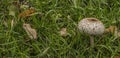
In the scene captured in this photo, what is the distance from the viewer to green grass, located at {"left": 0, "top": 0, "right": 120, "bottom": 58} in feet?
10.8

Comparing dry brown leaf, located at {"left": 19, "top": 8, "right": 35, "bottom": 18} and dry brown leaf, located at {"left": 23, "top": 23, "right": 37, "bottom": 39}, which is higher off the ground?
dry brown leaf, located at {"left": 19, "top": 8, "right": 35, "bottom": 18}

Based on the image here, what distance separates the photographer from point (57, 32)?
350 centimetres

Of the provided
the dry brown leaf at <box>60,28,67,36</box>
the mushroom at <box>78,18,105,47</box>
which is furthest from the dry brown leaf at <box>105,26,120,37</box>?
the dry brown leaf at <box>60,28,67,36</box>

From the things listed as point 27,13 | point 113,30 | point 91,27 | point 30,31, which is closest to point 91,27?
point 91,27

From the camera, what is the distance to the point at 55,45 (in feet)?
11.0

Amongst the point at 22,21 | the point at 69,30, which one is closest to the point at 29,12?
the point at 22,21

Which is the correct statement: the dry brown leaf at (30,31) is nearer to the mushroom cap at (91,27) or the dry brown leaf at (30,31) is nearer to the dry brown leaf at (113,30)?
the mushroom cap at (91,27)

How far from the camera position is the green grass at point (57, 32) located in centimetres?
330

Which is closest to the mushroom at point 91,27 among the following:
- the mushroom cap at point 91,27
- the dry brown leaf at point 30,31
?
the mushroom cap at point 91,27

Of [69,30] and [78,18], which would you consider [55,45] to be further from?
[78,18]

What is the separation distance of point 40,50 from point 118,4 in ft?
4.06

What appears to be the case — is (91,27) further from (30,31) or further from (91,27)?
(30,31)

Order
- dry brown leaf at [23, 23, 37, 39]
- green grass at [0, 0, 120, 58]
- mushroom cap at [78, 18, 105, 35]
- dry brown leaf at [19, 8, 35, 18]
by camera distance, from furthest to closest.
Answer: dry brown leaf at [19, 8, 35, 18], dry brown leaf at [23, 23, 37, 39], green grass at [0, 0, 120, 58], mushroom cap at [78, 18, 105, 35]

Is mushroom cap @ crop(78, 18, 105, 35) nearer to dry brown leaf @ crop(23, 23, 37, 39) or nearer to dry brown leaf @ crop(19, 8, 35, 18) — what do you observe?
dry brown leaf @ crop(23, 23, 37, 39)
